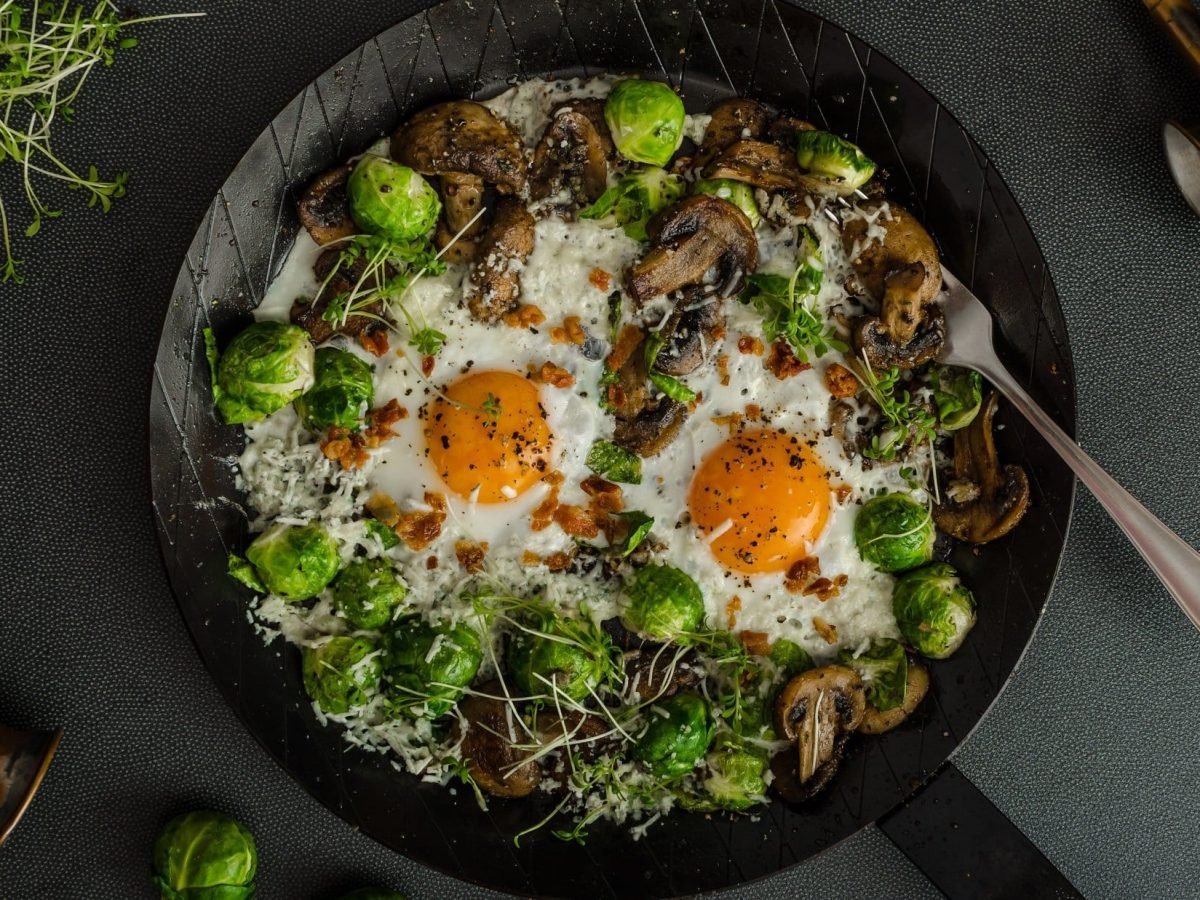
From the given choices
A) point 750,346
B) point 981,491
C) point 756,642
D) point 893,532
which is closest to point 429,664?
point 756,642

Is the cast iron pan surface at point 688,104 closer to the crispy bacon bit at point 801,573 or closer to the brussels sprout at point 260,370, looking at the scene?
the brussels sprout at point 260,370

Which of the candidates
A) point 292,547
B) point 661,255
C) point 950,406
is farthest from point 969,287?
point 292,547

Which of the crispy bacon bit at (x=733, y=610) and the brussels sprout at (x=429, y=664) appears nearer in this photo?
the brussels sprout at (x=429, y=664)

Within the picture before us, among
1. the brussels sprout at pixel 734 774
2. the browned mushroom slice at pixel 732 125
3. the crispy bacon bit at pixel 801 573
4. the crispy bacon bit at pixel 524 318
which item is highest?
the browned mushroom slice at pixel 732 125

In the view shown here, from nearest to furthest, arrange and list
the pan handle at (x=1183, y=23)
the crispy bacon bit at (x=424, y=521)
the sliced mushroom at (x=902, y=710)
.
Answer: the crispy bacon bit at (x=424, y=521) → the sliced mushroom at (x=902, y=710) → the pan handle at (x=1183, y=23)

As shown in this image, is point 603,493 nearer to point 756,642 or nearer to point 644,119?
point 756,642

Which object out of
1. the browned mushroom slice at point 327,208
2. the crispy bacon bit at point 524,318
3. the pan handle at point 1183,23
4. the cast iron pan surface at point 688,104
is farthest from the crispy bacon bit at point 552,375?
the pan handle at point 1183,23
